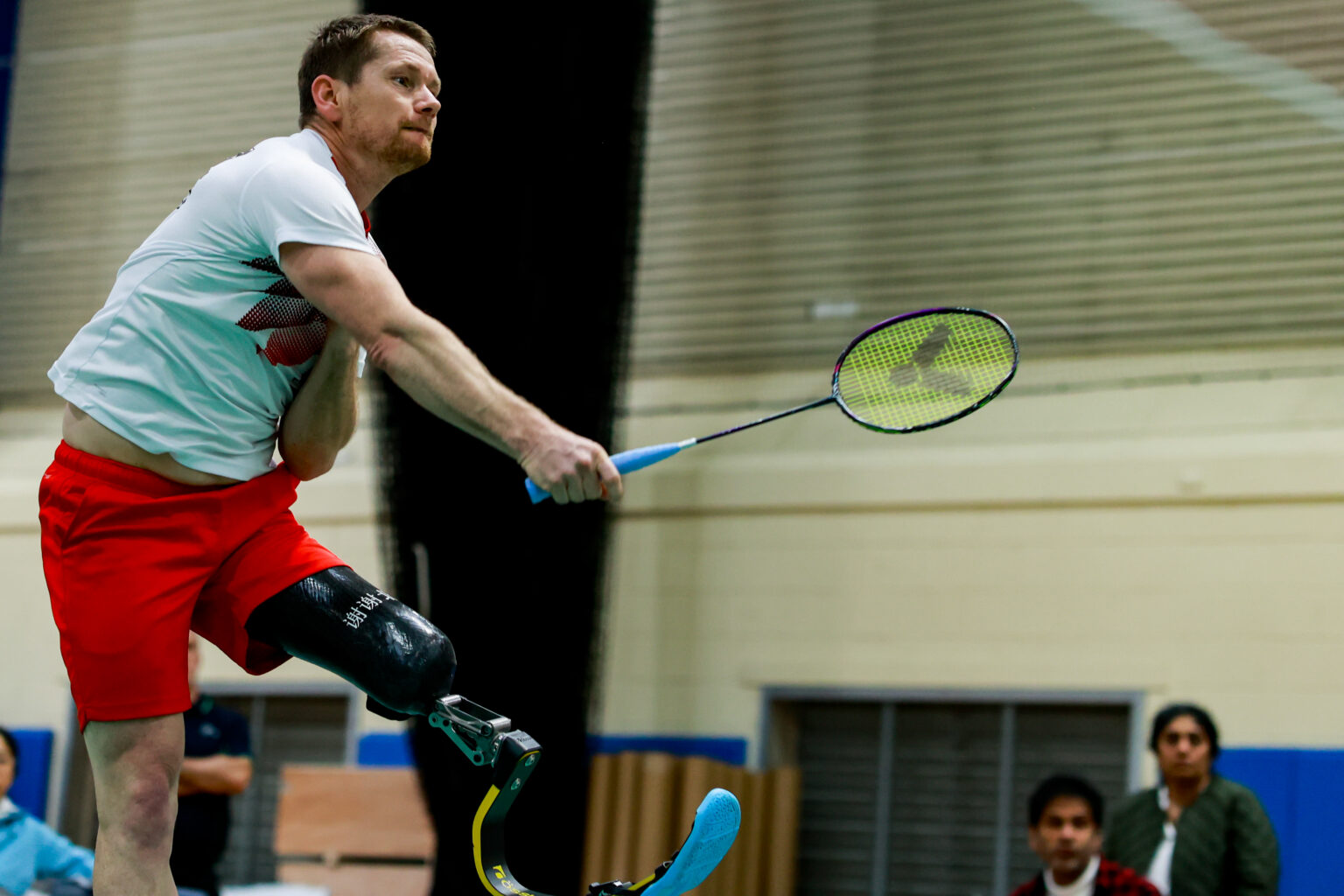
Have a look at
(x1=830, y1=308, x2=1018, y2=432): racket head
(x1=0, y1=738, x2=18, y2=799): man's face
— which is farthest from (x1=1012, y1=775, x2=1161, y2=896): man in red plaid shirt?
(x1=0, y1=738, x2=18, y2=799): man's face

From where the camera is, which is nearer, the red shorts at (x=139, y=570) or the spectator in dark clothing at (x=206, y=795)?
the red shorts at (x=139, y=570)

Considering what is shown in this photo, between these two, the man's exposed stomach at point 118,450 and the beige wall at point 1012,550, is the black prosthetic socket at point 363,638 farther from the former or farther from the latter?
the beige wall at point 1012,550

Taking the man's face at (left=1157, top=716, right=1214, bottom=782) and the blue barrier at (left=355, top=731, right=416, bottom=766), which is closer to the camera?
the man's face at (left=1157, top=716, right=1214, bottom=782)

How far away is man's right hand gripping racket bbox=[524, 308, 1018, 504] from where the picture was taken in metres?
2.93

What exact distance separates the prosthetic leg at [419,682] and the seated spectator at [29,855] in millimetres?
3549

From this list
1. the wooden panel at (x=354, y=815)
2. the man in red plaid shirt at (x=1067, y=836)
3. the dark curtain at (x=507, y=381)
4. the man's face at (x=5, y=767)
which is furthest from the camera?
the wooden panel at (x=354, y=815)

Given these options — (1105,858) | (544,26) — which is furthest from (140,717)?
(544,26)

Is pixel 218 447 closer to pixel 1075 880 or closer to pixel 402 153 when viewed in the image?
pixel 402 153

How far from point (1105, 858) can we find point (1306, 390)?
2.28 m

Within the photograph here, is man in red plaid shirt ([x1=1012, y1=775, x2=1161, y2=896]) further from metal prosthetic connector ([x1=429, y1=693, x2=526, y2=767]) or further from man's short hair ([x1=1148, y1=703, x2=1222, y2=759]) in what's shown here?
metal prosthetic connector ([x1=429, y1=693, x2=526, y2=767])

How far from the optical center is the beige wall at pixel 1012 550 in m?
6.43

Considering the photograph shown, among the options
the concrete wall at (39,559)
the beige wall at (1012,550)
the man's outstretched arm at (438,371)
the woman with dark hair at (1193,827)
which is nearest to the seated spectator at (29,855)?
the concrete wall at (39,559)

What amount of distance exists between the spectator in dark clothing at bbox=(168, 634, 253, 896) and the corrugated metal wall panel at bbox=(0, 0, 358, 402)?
4.30 m

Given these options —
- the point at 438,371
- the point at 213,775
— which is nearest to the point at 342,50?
the point at 438,371
